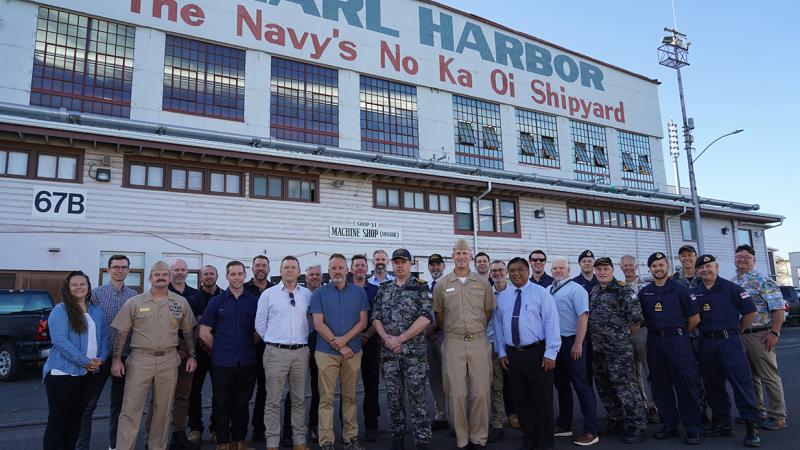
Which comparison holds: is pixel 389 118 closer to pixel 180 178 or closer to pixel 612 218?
pixel 180 178

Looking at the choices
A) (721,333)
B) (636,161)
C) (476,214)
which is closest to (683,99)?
(636,161)

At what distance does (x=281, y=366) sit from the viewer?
5.67 m

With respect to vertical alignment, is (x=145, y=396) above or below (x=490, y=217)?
below

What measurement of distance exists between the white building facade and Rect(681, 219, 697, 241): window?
4.6 inches

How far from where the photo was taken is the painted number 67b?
13.7m

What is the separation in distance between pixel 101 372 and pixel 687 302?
21.3 feet

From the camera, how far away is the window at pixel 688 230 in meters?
27.2

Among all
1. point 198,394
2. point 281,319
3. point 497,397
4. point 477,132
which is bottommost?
point 497,397

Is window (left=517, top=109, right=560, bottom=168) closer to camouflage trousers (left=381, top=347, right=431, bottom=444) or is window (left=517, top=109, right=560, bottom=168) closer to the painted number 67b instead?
the painted number 67b

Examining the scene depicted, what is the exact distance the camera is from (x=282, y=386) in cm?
569

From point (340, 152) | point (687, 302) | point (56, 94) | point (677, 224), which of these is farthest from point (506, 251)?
point (56, 94)

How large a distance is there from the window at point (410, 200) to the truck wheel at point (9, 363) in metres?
11.1

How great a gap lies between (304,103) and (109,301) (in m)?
14.7

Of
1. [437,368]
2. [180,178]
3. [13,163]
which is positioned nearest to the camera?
[437,368]
